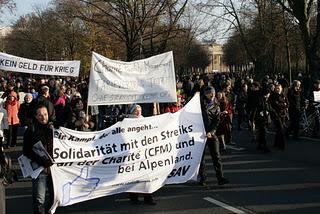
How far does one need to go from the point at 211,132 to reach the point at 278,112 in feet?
16.0

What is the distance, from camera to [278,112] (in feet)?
42.5

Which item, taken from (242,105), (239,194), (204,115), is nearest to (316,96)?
(242,105)

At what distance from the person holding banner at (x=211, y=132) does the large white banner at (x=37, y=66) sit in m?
6.78

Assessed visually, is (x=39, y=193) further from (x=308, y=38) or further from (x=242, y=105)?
(x=308, y=38)

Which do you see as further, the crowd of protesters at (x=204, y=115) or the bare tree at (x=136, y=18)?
the bare tree at (x=136, y=18)

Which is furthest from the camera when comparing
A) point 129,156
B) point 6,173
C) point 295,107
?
point 295,107

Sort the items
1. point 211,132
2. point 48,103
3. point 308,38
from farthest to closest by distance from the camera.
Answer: point 308,38 < point 48,103 < point 211,132

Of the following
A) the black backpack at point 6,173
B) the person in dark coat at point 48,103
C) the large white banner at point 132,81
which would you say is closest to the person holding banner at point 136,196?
the large white banner at point 132,81

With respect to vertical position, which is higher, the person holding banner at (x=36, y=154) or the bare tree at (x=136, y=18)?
the bare tree at (x=136, y=18)

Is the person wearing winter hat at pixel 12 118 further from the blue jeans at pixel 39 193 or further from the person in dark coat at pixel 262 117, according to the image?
the blue jeans at pixel 39 193

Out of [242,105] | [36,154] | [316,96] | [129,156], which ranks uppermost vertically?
[316,96]

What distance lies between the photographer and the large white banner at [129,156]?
697 centimetres

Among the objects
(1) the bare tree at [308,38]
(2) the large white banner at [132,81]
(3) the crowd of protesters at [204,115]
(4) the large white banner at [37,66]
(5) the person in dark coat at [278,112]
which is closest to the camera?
(3) the crowd of protesters at [204,115]

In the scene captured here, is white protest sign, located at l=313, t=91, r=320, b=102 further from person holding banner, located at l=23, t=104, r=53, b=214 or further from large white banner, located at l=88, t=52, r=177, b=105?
person holding banner, located at l=23, t=104, r=53, b=214
